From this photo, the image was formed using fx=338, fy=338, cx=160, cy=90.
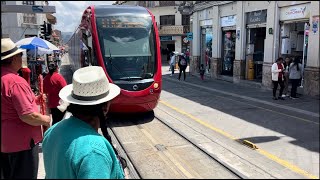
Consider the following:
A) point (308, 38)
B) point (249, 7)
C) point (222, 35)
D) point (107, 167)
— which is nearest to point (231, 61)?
point (222, 35)

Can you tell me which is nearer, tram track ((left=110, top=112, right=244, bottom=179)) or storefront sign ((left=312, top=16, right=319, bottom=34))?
tram track ((left=110, top=112, right=244, bottom=179))

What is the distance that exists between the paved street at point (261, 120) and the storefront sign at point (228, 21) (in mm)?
4412

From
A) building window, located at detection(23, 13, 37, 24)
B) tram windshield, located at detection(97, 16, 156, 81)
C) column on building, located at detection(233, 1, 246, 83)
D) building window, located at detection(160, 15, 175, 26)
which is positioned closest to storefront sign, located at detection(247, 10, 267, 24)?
column on building, located at detection(233, 1, 246, 83)

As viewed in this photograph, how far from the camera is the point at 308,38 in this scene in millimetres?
12688

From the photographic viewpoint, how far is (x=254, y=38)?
663 inches

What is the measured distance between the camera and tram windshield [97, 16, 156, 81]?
8922 millimetres

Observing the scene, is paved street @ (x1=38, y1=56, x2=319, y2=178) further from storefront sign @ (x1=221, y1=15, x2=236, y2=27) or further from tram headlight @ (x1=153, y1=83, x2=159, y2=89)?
storefront sign @ (x1=221, y1=15, x2=236, y2=27)

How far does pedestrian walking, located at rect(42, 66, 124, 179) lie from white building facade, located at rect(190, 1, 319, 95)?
11.8 m

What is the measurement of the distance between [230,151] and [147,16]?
4761 mm

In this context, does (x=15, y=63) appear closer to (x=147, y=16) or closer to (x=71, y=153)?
(x=71, y=153)

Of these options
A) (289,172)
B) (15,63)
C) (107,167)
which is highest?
(15,63)

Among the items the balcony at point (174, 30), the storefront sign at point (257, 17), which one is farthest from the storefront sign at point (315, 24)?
the balcony at point (174, 30)

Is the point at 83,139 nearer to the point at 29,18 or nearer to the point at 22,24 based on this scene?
the point at 22,24

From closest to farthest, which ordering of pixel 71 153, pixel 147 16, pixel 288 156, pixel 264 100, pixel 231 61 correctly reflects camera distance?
pixel 71 153
pixel 288 156
pixel 147 16
pixel 264 100
pixel 231 61
